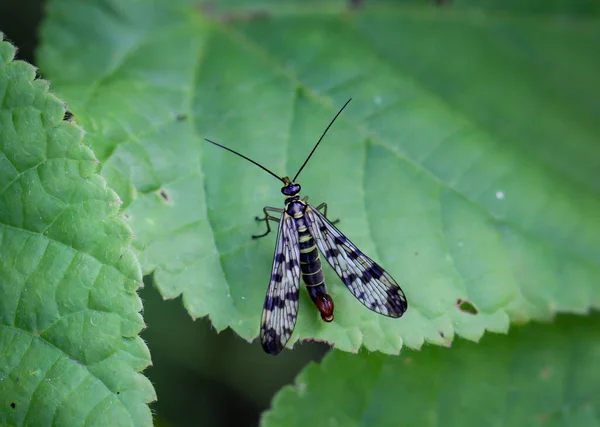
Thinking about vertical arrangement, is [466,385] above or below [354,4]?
below

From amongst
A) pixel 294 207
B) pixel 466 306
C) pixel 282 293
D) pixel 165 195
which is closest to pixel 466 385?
pixel 466 306

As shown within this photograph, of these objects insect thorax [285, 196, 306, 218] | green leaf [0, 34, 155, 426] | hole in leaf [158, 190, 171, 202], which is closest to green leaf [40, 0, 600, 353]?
hole in leaf [158, 190, 171, 202]

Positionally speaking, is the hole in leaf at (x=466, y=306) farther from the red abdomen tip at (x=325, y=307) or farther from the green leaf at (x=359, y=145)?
the red abdomen tip at (x=325, y=307)

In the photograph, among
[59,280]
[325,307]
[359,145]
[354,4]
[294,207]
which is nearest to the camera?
[59,280]

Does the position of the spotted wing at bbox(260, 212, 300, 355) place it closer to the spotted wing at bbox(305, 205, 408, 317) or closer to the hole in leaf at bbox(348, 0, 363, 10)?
the spotted wing at bbox(305, 205, 408, 317)

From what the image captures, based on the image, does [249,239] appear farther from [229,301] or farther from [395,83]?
[395,83]

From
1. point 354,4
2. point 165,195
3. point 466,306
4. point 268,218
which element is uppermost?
point 354,4

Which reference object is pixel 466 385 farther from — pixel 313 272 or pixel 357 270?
pixel 313 272
